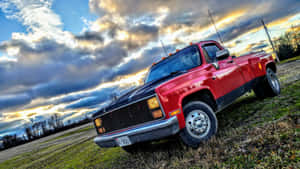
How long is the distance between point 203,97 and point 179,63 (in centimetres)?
95

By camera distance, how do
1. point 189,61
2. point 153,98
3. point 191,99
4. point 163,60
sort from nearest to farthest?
point 153,98
point 191,99
point 189,61
point 163,60

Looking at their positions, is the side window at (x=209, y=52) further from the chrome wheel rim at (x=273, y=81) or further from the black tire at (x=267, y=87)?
the chrome wheel rim at (x=273, y=81)

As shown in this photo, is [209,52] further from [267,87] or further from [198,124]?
[267,87]

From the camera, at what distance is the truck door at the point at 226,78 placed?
3.31 meters

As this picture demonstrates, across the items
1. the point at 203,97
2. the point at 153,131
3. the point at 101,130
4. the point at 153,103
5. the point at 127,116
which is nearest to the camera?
the point at 153,131

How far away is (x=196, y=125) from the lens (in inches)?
107

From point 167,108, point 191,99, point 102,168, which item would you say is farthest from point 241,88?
point 102,168

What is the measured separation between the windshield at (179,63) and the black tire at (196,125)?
914 millimetres

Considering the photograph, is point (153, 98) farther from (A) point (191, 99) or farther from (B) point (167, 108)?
(A) point (191, 99)

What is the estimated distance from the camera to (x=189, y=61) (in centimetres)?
354

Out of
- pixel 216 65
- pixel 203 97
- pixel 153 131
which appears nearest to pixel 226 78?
pixel 216 65

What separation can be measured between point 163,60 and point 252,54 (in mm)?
2403

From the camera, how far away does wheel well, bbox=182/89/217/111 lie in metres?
2.83

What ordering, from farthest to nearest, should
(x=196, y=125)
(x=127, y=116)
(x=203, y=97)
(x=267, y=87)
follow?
(x=267, y=87), (x=203, y=97), (x=127, y=116), (x=196, y=125)
